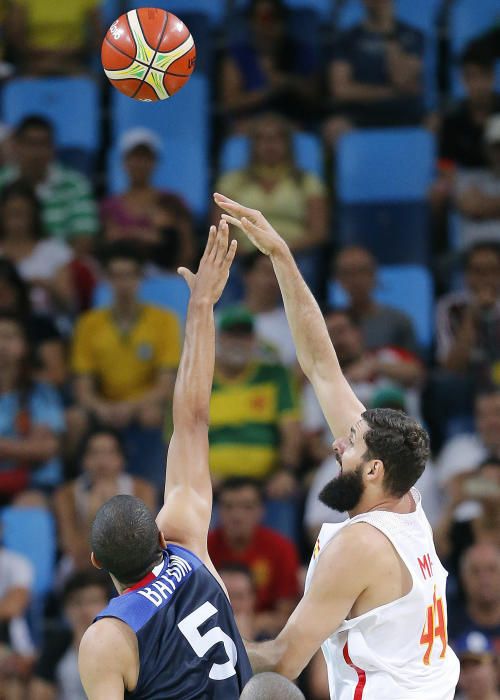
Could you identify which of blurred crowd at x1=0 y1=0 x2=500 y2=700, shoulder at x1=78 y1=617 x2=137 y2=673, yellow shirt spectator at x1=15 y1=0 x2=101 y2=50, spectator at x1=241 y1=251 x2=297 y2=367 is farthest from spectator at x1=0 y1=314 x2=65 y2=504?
shoulder at x1=78 y1=617 x2=137 y2=673

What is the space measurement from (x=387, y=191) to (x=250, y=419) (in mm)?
2560

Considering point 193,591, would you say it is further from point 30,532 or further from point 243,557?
point 30,532

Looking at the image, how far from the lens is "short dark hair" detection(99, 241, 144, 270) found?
9547 millimetres

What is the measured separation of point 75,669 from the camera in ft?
25.9

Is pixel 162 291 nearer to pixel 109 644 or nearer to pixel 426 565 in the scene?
pixel 426 565

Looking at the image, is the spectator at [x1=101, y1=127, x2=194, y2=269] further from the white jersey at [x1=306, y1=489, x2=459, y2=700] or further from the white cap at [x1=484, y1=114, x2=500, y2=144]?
the white jersey at [x1=306, y1=489, x2=459, y2=700]

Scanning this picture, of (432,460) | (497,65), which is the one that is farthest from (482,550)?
(497,65)

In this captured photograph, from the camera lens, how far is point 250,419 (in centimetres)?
883

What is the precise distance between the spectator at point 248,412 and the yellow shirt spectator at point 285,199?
133 cm

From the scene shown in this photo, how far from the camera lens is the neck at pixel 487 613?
7.72m

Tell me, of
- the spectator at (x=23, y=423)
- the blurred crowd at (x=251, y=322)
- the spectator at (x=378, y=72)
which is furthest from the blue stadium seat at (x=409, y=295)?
the spectator at (x=23, y=423)

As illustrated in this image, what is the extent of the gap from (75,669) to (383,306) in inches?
132

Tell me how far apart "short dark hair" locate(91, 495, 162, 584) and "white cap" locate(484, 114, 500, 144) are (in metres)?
6.46

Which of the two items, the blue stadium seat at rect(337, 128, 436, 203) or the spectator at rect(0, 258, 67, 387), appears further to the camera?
the blue stadium seat at rect(337, 128, 436, 203)
